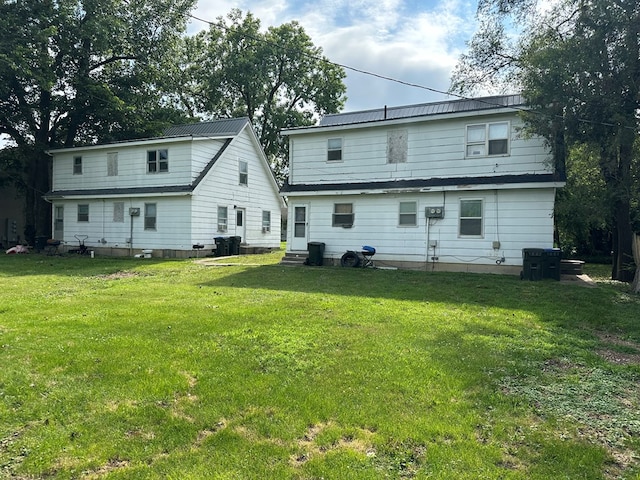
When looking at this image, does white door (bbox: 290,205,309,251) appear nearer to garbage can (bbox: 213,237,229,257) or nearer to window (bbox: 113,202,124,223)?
garbage can (bbox: 213,237,229,257)

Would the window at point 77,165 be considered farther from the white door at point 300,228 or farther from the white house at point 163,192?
the white door at point 300,228

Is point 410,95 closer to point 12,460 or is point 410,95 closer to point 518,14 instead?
point 518,14

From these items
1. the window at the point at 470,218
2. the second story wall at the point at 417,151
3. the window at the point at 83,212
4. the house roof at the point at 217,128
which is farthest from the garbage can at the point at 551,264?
the window at the point at 83,212

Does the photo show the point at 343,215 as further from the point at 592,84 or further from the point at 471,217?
the point at 592,84

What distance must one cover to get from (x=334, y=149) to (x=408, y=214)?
3844 mm

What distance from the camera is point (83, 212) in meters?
23.0

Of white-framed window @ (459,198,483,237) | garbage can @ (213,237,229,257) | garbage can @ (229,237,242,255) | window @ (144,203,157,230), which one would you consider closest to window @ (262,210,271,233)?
garbage can @ (229,237,242,255)

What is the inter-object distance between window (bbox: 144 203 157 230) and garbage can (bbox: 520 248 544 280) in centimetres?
1621

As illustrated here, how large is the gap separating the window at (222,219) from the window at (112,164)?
550 centimetres

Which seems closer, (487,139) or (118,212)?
(487,139)

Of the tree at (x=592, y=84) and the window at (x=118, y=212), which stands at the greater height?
the tree at (x=592, y=84)

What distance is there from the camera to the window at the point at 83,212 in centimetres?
2288

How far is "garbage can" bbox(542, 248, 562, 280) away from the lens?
42.3 ft

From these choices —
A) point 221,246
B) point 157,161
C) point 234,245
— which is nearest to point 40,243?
point 157,161
